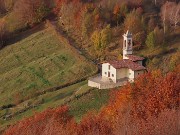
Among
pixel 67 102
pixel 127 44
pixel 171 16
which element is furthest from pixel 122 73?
pixel 171 16

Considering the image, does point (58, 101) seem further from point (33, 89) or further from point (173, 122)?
point (173, 122)

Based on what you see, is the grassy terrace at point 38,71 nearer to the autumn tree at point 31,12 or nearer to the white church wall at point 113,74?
the white church wall at point 113,74

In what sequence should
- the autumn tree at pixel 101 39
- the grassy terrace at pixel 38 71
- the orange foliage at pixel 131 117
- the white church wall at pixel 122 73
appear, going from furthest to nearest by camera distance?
the autumn tree at pixel 101 39
the white church wall at pixel 122 73
the grassy terrace at pixel 38 71
the orange foliage at pixel 131 117

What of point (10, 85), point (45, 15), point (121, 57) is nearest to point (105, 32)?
point (121, 57)

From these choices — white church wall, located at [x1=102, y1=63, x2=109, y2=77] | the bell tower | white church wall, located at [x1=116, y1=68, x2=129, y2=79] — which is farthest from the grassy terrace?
the bell tower

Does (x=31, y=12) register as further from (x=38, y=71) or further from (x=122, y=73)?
(x=122, y=73)

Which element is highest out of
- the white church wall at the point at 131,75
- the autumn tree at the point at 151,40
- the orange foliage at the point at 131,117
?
the orange foliage at the point at 131,117

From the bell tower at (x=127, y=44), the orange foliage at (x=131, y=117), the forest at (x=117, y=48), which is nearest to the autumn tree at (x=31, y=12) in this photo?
the forest at (x=117, y=48)
